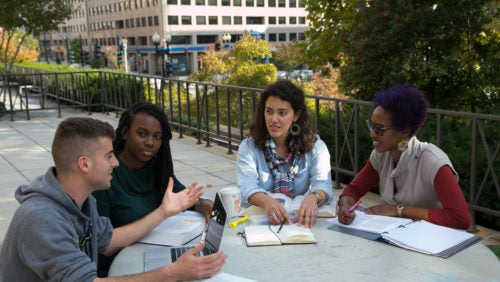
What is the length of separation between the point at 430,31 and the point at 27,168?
6.56 metres

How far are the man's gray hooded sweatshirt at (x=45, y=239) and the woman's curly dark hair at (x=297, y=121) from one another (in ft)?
5.12

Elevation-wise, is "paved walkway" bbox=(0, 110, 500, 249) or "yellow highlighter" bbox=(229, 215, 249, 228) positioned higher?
"yellow highlighter" bbox=(229, 215, 249, 228)

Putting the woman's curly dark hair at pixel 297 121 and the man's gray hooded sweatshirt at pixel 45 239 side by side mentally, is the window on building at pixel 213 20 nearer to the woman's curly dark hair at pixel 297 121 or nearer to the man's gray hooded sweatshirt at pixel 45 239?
the woman's curly dark hair at pixel 297 121

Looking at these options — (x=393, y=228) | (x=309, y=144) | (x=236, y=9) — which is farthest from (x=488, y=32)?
(x=236, y=9)

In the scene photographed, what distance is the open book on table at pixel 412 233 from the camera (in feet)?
7.10

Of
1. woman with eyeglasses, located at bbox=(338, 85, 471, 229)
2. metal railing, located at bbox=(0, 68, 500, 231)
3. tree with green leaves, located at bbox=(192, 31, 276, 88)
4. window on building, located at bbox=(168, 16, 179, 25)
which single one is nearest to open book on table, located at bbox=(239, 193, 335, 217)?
woman with eyeglasses, located at bbox=(338, 85, 471, 229)

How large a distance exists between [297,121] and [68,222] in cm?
182

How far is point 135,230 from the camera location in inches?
92.7

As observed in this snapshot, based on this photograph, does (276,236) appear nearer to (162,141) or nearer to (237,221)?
(237,221)

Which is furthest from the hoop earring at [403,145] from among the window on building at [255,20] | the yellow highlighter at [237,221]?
the window on building at [255,20]

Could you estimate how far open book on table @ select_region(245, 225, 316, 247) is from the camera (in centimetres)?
225

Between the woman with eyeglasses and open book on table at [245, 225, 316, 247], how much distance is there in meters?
0.43

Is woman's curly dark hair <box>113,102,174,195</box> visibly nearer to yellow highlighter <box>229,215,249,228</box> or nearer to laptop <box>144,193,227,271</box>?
yellow highlighter <box>229,215,249,228</box>

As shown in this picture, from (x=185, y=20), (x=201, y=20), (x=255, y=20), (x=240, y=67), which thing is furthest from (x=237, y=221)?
Answer: (x=255, y=20)
